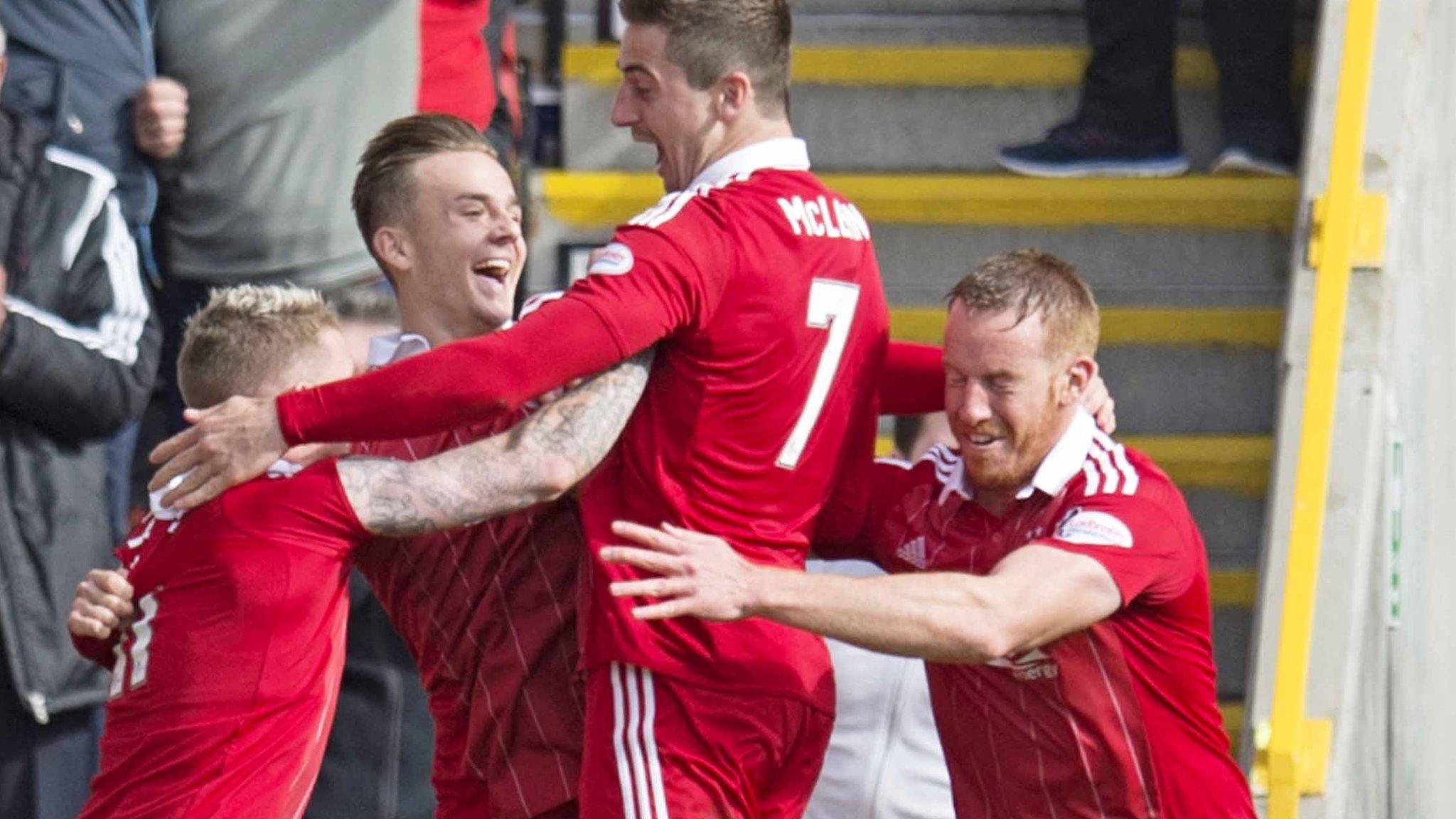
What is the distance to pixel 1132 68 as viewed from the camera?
299 inches

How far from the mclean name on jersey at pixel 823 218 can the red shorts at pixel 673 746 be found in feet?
2.57

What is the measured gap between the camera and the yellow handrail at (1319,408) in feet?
20.7

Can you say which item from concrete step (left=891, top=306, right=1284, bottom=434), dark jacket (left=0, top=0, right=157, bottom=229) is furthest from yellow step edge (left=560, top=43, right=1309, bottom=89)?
dark jacket (left=0, top=0, right=157, bottom=229)

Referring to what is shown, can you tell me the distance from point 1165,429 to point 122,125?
9.61ft

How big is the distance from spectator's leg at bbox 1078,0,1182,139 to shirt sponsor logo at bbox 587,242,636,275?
11.0 ft

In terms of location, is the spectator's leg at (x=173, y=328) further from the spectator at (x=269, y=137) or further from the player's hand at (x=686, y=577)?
the player's hand at (x=686, y=577)

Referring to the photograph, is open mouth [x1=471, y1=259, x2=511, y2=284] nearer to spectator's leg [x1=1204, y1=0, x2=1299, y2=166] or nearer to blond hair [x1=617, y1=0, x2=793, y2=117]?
blond hair [x1=617, y1=0, x2=793, y2=117]

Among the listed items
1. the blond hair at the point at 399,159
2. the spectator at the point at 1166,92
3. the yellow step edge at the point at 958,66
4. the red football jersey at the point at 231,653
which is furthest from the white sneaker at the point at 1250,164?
the red football jersey at the point at 231,653

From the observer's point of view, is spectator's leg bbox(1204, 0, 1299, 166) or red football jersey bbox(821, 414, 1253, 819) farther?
spectator's leg bbox(1204, 0, 1299, 166)

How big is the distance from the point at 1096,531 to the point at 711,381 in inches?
26.7

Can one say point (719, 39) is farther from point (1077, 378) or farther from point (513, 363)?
point (1077, 378)

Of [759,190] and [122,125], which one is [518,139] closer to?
[122,125]

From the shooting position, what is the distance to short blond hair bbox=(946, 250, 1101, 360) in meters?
4.67

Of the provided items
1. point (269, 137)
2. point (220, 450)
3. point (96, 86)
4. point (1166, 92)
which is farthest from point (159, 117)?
point (1166, 92)
